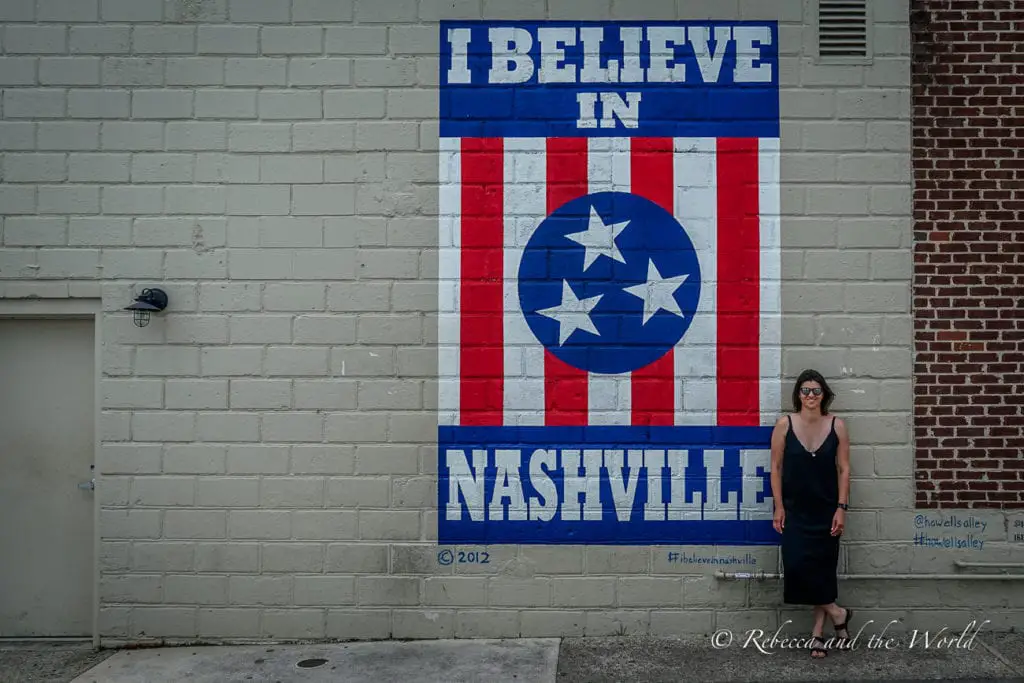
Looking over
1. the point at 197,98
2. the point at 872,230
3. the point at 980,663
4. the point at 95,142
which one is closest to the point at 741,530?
the point at 980,663

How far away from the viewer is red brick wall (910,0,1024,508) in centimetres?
641

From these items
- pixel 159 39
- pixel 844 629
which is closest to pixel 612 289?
pixel 844 629

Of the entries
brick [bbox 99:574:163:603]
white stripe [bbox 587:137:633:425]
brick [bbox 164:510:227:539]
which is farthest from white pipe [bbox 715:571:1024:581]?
brick [bbox 99:574:163:603]

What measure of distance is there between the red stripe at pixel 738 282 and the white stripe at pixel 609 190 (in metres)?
0.70

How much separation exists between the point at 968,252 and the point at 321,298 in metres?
4.85

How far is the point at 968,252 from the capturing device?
254 inches

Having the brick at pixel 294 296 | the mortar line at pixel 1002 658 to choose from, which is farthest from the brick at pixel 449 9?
the mortar line at pixel 1002 658

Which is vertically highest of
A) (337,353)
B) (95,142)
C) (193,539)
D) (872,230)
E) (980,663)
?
(95,142)

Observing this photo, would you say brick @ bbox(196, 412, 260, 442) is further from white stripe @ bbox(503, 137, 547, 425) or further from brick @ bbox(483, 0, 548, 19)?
brick @ bbox(483, 0, 548, 19)

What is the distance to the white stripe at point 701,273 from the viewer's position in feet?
21.1

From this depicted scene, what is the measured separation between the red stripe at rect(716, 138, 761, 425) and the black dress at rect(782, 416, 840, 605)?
20.4 inches

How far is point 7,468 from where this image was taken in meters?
6.64

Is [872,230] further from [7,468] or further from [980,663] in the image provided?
[7,468]

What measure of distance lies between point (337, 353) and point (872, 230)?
13.5 ft
